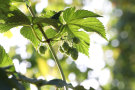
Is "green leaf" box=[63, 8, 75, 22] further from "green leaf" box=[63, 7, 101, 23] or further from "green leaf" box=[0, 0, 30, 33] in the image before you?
"green leaf" box=[0, 0, 30, 33]

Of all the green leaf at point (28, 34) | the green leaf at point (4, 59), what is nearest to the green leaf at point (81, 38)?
the green leaf at point (28, 34)

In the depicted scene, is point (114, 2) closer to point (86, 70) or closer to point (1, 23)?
point (86, 70)

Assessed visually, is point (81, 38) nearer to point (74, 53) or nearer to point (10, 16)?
point (74, 53)

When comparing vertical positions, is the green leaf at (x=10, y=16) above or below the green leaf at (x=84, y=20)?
below

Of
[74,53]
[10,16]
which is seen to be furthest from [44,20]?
[74,53]

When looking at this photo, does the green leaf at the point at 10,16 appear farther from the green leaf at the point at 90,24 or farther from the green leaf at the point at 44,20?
the green leaf at the point at 90,24

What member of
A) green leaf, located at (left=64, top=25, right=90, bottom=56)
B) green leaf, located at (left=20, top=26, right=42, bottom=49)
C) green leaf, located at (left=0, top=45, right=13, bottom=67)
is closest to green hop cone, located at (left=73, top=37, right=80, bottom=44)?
green leaf, located at (left=64, top=25, right=90, bottom=56)
